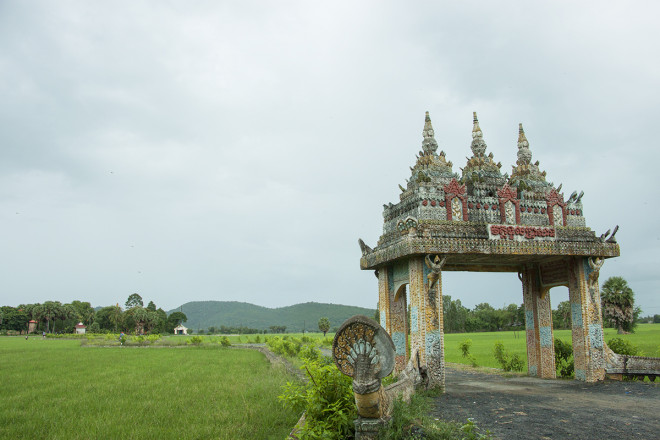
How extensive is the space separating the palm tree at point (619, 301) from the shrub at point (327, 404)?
115 ft

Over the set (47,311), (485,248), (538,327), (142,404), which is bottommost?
(142,404)

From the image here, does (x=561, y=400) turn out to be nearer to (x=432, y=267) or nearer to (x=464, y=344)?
(x=432, y=267)

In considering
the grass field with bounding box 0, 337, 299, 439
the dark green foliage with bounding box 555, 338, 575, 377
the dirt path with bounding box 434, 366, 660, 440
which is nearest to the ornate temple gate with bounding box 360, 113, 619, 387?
the dark green foliage with bounding box 555, 338, 575, 377

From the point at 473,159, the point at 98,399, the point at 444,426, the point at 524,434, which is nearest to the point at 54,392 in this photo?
the point at 98,399

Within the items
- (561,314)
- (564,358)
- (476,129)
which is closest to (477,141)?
(476,129)

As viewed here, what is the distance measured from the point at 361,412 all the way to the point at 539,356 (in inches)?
356

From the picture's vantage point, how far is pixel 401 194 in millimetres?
11672

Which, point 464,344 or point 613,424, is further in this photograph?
point 464,344

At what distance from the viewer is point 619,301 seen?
33.9 metres

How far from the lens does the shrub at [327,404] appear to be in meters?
5.63

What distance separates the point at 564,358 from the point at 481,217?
5452 mm

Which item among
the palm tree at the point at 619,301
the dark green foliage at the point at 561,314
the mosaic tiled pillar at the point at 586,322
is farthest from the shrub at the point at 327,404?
the dark green foliage at the point at 561,314

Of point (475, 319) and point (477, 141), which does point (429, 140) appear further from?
point (475, 319)

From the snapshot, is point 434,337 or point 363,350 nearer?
point 363,350
